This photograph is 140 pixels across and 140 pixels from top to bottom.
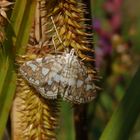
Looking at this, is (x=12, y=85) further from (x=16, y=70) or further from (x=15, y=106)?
(x=15, y=106)

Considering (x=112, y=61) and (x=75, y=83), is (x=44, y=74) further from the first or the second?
(x=112, y=61)

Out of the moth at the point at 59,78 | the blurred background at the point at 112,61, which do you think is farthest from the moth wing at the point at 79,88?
the blurred background at the point at 112,61

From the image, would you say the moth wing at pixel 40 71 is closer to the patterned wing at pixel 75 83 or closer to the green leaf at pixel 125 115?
the patterned wing at pixel 75 83

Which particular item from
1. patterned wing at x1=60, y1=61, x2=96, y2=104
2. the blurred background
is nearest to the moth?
patterned wing at x1=60, y1=61, x2=96, y2=104

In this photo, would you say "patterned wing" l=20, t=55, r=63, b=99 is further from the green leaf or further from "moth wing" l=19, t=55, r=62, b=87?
the green leaf

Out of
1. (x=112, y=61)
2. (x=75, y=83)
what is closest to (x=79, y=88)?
(x=75, y=83)
